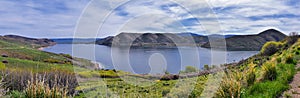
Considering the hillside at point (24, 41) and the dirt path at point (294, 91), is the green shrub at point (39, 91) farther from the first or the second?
the hillside at point (24, 41)

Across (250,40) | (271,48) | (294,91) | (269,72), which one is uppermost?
(250,40)

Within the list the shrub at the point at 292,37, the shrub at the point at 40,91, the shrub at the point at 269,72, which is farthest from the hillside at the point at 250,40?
the shrub at the point at 40,91

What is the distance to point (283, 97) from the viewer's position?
6.24 meters

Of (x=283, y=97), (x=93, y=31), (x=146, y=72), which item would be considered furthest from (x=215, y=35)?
(x=146, y=72)

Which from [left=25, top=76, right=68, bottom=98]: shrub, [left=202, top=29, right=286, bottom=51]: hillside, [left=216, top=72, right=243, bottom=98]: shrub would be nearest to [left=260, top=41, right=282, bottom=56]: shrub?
[left=216, top=72, right=243, bottom=98]: shrub

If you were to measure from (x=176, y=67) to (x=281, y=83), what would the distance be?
12280 millimetres

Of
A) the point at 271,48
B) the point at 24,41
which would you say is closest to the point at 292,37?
the point at 271,48

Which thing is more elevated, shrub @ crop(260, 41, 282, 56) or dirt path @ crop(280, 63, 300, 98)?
shrub @ crop(260, 41, 282, 56)

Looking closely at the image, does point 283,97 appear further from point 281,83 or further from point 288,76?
point 288,76

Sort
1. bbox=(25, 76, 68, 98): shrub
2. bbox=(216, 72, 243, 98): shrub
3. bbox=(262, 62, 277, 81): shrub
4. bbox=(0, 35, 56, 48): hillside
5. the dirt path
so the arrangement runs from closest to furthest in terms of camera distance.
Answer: bbox=(25, 76, 68, 98): shrub, the dirt path, bbox=(216, 72, 243, 98): shrub, bbox=(262, 62, 277, 81): shrub, bbox=(0, 35, 56, 48): hillside

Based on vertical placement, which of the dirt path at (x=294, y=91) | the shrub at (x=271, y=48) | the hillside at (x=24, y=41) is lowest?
the dirt path at (x=294, y=91)

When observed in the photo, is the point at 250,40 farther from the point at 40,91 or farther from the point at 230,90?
the point at 40,91

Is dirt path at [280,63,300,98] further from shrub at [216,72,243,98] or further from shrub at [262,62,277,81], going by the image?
shrub at [216,72,243,98]

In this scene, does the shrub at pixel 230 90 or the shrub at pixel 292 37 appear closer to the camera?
the shrub at pixel 230 90
